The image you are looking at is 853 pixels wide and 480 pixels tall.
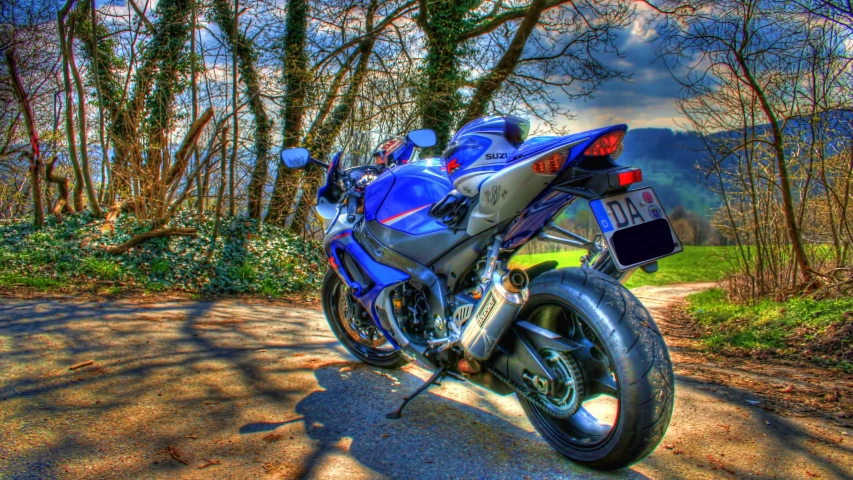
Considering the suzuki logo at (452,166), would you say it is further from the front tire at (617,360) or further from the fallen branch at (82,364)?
the fallen branch at (82,364)

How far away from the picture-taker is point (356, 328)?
3.67 metres

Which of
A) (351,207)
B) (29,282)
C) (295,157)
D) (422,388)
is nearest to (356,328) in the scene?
(351,207)

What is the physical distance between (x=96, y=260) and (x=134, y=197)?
1342mm

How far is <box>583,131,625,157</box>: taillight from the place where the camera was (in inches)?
82.3

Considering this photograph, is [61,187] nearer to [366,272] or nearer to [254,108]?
[254,108]

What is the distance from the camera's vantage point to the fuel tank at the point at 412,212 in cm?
275

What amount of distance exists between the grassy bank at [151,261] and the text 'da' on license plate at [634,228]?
6318 mm

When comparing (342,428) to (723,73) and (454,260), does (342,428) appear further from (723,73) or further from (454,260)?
(723,73)

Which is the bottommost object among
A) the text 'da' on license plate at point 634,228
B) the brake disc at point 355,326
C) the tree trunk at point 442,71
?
the brake disc at point 355,326

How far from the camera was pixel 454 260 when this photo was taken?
2.64 meters

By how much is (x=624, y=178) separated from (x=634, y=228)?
0.18 m

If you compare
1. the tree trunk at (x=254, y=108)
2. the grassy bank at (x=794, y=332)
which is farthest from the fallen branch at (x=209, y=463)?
the tree trunk at (x=254, y=108)

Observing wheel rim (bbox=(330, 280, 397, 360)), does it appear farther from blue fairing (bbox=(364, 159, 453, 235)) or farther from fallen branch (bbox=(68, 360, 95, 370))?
fallen branch (bbox=(68, 360, 95, 370))

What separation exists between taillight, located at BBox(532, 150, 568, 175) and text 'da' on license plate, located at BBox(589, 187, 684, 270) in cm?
19
